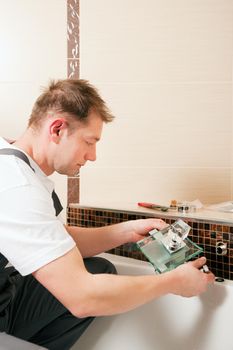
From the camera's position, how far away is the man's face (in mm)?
951

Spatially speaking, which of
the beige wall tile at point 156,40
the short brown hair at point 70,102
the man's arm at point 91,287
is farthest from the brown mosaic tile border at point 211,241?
the beige wall tile at point 156,40

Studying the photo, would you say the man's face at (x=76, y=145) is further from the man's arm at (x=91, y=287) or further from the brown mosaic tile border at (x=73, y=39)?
the brown mosaic tile border at (x=73, y=39)

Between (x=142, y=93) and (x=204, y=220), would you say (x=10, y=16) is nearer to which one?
(x=142, y=93)

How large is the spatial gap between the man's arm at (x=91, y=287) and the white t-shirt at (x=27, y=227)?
26 millimetres

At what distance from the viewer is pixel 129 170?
1654 mm

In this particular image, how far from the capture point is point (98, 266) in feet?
3.85

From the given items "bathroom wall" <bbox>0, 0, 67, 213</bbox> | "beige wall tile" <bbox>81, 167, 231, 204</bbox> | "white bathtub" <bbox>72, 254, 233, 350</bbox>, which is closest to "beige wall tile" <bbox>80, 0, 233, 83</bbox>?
"bathroom wall" <bbox>0, 0, 67, 213</bbox>

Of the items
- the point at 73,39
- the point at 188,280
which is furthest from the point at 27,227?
the point at 73,39

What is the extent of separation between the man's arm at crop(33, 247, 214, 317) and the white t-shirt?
0.03 m

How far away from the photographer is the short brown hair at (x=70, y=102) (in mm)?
944

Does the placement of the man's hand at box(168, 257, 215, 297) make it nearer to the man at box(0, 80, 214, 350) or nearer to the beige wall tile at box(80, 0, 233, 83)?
the man at box(0, 80, 214, 350)

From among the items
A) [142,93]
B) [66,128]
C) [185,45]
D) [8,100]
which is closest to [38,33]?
[8,100]

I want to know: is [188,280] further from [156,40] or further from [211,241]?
[156,40]

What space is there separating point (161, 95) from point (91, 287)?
1100 millimetres
